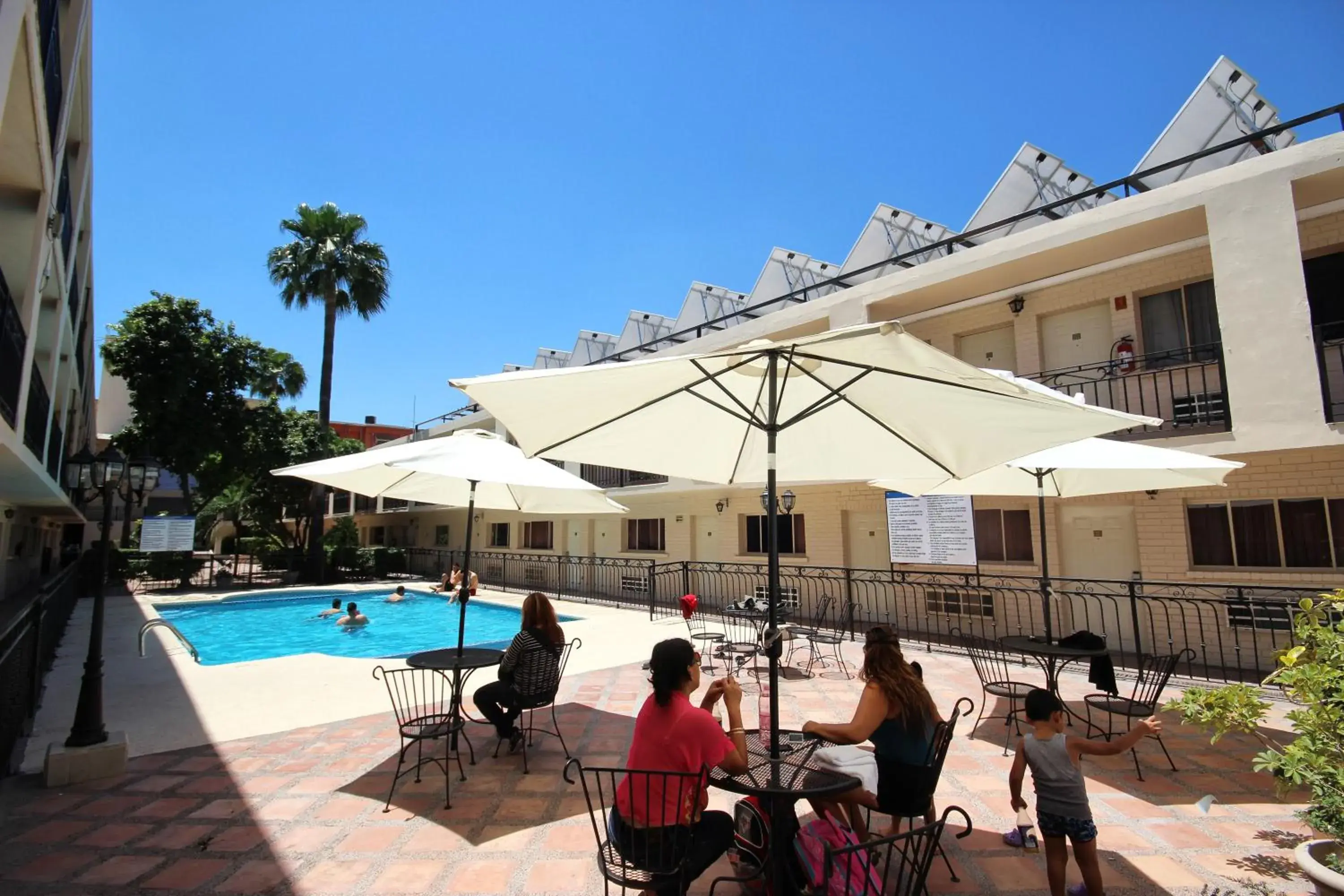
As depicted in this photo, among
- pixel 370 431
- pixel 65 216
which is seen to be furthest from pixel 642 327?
pixel 370 431

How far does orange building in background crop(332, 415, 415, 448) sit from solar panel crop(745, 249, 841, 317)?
43.1m

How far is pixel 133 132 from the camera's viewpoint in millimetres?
8094

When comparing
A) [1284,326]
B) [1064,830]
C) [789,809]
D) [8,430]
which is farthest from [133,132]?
[1284,326]

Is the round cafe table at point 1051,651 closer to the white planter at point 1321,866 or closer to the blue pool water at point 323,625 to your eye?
the white planter at point 1321,866

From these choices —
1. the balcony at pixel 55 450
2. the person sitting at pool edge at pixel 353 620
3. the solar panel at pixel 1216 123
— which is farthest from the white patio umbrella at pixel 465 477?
the solar panel at pixel 1216 123

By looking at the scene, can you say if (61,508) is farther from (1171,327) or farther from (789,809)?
(1171,327)

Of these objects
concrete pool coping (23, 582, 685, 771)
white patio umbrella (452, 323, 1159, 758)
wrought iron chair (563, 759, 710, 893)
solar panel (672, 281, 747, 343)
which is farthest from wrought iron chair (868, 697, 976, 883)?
solar panel (672, 281, 747, 343)

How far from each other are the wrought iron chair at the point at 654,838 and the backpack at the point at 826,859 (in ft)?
1.64

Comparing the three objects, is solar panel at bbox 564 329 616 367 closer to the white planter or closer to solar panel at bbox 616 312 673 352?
solar panel at bbox 616 312 673 352

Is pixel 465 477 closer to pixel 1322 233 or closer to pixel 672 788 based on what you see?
pixel 672 788

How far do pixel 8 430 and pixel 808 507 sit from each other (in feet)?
42.6

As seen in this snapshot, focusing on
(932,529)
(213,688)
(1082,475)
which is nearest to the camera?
(1082,475)

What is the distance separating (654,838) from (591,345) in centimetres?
2376

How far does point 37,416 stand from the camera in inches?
352
